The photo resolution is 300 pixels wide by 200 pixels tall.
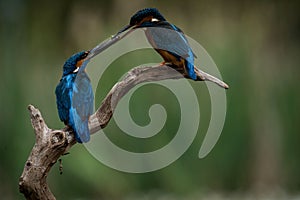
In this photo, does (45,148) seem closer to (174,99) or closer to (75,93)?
(75,93)

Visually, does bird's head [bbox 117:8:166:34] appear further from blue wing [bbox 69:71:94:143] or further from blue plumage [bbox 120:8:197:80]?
blue wing [bbox 69:71:94:143]

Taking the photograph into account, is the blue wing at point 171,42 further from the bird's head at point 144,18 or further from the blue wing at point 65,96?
the blue wing at point 65,96

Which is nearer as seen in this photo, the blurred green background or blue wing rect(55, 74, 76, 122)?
blue wing rect(55, 74, 76, 122)

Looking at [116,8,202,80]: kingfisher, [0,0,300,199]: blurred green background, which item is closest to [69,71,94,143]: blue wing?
[116,8,202,80]: kingfisher

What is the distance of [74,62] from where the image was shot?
1.22 m

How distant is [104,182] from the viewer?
2852 mm

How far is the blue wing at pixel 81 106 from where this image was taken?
3.86ft

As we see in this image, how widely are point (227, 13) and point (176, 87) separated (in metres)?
1.25

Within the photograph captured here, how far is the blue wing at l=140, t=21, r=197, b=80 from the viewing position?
1.26m

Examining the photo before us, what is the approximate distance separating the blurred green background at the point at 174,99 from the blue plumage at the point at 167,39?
1072mm

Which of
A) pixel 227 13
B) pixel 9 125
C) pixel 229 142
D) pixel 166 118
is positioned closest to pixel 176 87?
Result: pixel 166 118

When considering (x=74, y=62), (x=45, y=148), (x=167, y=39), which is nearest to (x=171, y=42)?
(x=167, y=39)

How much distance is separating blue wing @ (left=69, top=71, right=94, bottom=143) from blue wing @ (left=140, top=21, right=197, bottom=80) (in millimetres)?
157

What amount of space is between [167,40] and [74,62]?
0.18 meters
